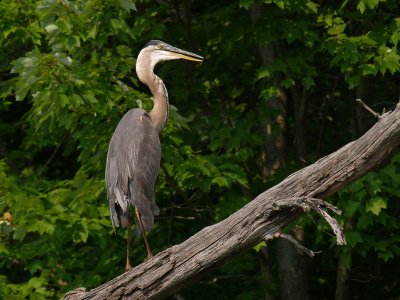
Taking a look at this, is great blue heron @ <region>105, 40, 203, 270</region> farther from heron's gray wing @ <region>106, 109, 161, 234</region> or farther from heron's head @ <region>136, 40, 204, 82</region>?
heron's head @ <region>136, 40, 204, 82</region>

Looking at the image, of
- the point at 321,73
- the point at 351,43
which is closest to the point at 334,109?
the point at 321,73

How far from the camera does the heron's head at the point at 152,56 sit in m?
7.91

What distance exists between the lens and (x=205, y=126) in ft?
32.1

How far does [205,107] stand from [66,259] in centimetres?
192

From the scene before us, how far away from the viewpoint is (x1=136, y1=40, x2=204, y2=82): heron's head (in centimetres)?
791

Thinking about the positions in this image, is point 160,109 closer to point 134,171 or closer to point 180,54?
point 180,54

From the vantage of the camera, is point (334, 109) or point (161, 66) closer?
point (161, 66)

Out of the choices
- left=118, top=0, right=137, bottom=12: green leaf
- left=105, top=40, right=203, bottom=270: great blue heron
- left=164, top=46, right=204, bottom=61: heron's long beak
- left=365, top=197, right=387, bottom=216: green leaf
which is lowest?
left=365, top=197, right=387, bottom=216: green leaf

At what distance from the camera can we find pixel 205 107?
9.79 metres

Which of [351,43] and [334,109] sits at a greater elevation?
[351,43]

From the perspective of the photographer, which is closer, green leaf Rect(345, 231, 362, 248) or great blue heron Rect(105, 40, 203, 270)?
great blue heron Rect(105, 40, 203, 270)

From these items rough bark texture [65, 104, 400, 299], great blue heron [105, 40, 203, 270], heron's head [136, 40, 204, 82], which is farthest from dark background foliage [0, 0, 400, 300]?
rough bark texture [65, 104, 400, 299]

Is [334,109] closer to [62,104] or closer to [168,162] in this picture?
[168,162]

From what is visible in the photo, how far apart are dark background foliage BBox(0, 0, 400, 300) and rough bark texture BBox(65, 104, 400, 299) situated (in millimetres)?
2364
